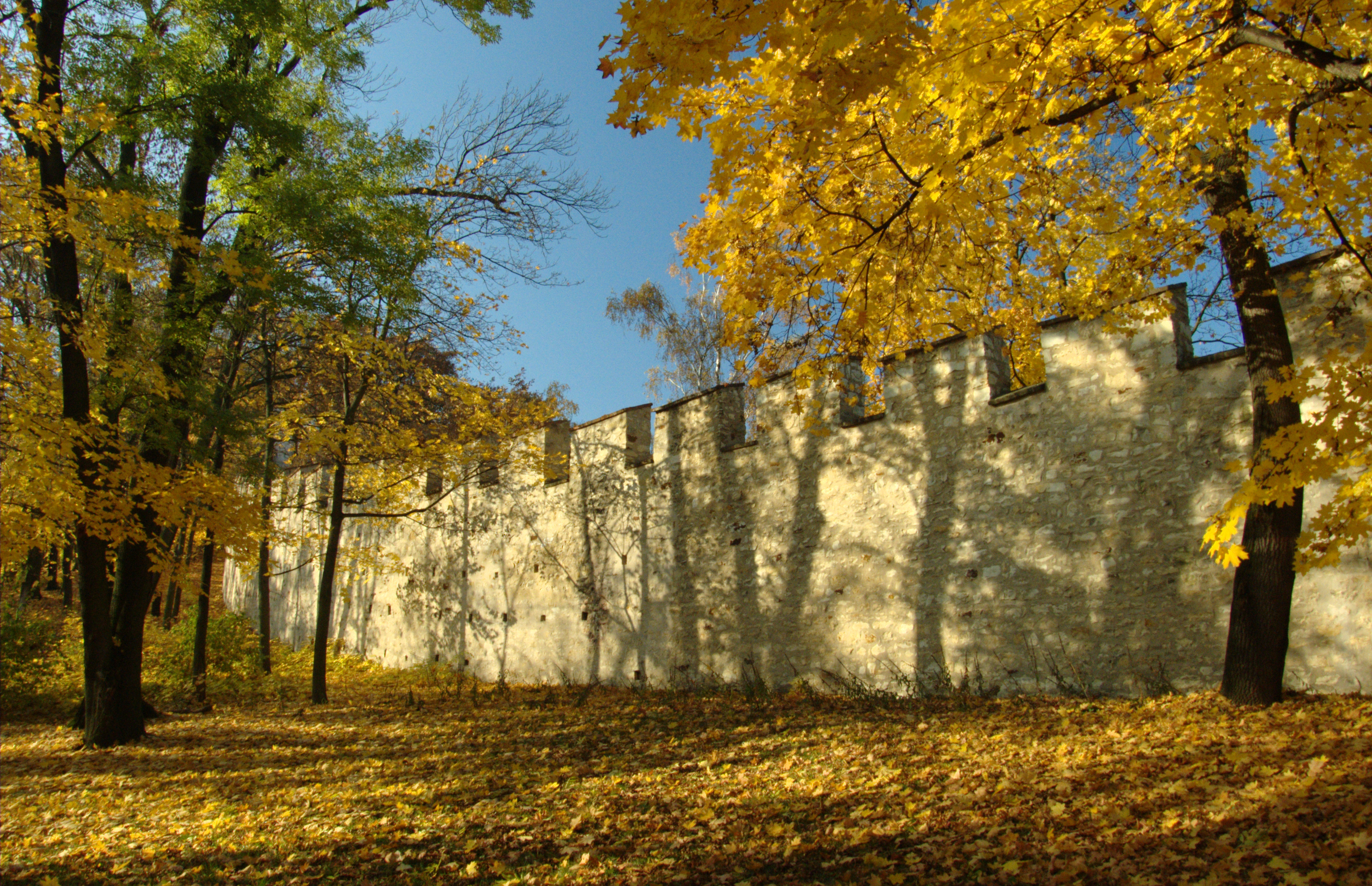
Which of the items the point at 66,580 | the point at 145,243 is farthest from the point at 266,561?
the point at 66,580

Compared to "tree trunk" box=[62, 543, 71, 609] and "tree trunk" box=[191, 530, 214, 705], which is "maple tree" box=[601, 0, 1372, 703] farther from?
"tree trunk" box=[62, 543, 71, 609]

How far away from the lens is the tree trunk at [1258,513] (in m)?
4.79

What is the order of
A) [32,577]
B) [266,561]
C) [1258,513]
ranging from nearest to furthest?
[1258,513], [266,561], [32,577]

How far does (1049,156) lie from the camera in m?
5.91

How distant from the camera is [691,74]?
2818 millimetres

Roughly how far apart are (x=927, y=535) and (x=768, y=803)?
3638mm

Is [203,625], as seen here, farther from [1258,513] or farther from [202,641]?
[1258,513]

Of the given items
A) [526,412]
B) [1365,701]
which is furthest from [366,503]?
[1365,701]

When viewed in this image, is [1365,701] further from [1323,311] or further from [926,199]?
[926,199]

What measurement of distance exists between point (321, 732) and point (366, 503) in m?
7.26

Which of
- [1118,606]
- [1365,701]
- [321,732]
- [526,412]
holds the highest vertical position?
[526,412]

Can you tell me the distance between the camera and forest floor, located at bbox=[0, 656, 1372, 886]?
10.4 ft

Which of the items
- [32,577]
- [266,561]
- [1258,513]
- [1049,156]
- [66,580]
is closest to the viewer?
[1258,513]

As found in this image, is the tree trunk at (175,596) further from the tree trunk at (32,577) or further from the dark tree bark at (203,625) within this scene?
the tree trunk at (32,577)
